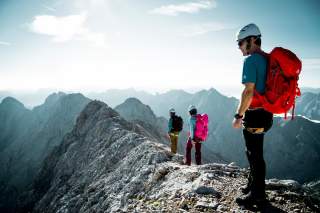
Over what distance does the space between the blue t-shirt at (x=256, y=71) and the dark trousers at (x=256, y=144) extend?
71cm

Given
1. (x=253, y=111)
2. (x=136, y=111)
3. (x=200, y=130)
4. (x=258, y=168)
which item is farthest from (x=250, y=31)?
(x=136, y=111)

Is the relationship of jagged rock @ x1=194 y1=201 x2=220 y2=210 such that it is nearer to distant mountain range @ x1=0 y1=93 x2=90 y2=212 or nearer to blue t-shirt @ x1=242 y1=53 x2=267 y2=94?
blue t-shirt @ x1=242 y1=53 x2=267 y2=94

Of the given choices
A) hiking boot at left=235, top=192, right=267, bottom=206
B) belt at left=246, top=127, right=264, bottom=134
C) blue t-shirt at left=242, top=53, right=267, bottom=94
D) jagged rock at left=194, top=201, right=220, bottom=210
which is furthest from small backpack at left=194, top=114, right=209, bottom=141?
blue t-shirt at left=242, top=53, right=267, bottom=94

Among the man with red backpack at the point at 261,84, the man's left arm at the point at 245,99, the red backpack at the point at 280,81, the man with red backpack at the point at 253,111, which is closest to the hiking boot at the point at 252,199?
the man with red backpack at the point at 253,111

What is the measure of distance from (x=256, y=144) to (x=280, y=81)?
1793mm

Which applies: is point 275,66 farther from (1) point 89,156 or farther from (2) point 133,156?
(1) point 89,156

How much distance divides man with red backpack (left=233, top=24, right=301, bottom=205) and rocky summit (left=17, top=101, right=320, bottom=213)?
2.56 meters

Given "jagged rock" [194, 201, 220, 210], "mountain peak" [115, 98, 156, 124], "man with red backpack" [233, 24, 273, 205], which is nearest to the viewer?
Result: "man with red backpack" [233, 24, 273, 205]

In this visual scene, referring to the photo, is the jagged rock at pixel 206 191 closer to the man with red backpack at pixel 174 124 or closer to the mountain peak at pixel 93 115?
the man with red backpack at pixel 174 124

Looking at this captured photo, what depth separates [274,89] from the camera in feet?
21.9

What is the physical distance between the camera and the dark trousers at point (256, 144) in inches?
278

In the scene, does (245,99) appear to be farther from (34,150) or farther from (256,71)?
(34,150)

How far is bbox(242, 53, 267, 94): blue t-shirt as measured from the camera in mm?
6613

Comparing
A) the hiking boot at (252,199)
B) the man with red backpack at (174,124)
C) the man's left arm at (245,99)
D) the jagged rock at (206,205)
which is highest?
the man's left arm at (245,99)
